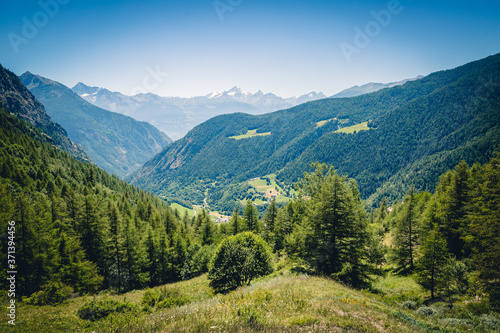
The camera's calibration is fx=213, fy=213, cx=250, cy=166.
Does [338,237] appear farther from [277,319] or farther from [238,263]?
[277,319]

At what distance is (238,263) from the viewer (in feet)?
79.1

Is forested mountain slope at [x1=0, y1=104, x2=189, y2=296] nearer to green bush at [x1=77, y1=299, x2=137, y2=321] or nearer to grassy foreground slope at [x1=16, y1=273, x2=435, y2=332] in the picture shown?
green bush at [x1=77, y1=299, x2=137, y2=321]

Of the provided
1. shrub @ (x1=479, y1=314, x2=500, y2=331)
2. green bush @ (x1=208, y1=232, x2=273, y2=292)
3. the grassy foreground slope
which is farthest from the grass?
green bush @ (x1=208, y1=232, x2=273, y2=292)

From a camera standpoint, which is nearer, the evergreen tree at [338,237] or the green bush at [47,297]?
the green bush at [47,297]

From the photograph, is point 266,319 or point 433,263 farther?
point 433,263

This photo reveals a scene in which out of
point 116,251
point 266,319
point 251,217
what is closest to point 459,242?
point 251,217

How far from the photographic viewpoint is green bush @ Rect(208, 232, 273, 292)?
24047 millimetres

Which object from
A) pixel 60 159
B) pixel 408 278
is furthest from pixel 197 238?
pixel 60 159

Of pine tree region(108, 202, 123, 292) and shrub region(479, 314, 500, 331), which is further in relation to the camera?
pine tree region(108, 202, 123, 292)

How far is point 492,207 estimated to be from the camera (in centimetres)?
2359

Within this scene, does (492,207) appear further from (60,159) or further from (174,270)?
(60,159)

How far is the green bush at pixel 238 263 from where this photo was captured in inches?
947

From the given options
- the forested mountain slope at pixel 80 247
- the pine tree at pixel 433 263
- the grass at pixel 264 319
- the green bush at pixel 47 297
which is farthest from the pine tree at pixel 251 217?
the grass at pixel 264 319

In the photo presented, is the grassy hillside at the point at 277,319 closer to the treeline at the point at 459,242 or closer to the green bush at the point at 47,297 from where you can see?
the green bush at the point at 47,297
